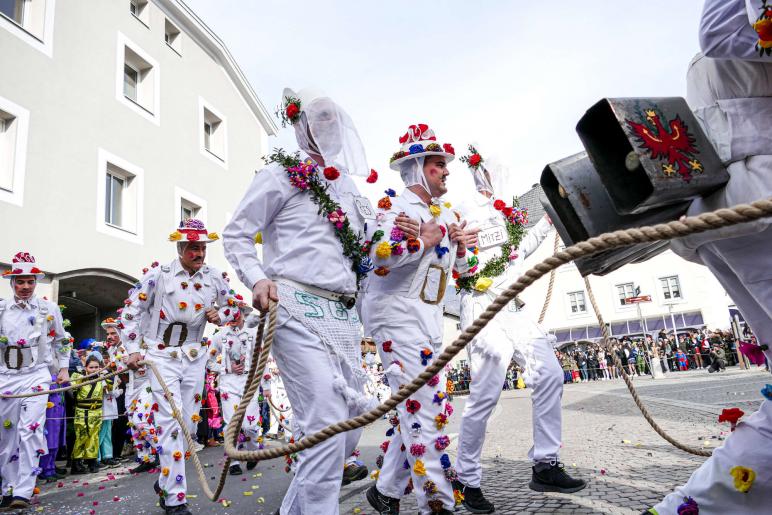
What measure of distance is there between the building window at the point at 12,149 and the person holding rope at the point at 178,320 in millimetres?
6355

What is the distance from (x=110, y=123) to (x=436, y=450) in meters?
12.3

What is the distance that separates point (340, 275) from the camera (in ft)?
10.8

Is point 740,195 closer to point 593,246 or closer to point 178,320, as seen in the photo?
point 593,246

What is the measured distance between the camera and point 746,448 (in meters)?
2.13

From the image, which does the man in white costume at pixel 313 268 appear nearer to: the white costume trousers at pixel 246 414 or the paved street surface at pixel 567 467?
the paved street surface at pixel 567 467

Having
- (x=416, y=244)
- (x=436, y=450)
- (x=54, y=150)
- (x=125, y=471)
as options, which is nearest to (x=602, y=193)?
(x=416, y=244)

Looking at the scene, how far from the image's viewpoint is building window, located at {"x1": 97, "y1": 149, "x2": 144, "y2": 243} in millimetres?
12516

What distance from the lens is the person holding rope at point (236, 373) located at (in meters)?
7.87

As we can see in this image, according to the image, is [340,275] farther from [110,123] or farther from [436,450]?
[110,123]

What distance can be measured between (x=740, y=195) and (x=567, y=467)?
135 inches

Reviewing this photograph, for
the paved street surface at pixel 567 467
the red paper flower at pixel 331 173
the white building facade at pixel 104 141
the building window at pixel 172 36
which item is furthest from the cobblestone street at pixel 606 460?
the building window at pixel 172 36

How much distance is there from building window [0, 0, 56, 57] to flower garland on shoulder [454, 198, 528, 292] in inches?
408

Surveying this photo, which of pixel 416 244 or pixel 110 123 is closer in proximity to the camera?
pixel 416 244

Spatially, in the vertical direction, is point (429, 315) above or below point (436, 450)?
above
